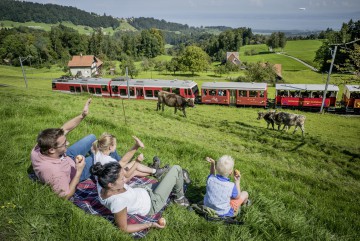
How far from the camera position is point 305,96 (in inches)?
1205

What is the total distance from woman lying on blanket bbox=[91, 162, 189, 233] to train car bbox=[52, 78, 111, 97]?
1338 inches

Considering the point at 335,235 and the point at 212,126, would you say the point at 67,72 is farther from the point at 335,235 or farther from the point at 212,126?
the point at 335,235

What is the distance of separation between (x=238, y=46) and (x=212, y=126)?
124 metres

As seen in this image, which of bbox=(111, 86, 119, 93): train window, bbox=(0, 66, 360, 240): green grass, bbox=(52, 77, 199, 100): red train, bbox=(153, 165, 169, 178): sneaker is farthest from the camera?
bbox=(111, 86, 119, 93): train window

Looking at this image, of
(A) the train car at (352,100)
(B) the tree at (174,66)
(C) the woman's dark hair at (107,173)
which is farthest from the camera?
(B) the tree at (174,66)

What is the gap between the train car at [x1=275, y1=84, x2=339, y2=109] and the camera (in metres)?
30.1

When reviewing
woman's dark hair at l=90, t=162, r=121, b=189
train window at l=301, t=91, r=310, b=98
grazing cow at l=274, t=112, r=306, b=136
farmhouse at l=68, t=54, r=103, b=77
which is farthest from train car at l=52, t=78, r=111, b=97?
farmhouse at l=68, t=54, r=103, b=77

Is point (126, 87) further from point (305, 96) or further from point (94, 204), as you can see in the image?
point (94, 204)

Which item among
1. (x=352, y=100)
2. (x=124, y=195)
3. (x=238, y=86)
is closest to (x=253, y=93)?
(x=238, y=86)

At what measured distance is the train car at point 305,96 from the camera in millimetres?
30062

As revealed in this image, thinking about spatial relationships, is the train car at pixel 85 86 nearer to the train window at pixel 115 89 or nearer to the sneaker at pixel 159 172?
the train window at pixel 115 89

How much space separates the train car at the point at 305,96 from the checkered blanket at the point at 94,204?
1185 inches

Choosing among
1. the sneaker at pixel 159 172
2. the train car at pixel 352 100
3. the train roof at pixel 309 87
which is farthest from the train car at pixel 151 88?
the sneaker at pixel 159 172

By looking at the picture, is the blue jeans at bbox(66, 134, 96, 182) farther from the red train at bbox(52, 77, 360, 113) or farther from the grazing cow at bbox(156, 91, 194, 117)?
the red train at bbox(52, 77, 360, 113)
